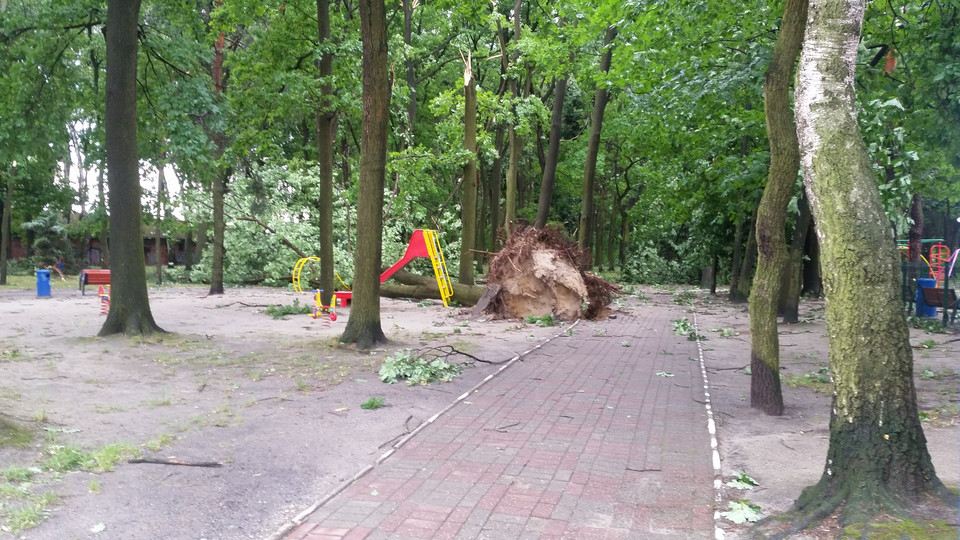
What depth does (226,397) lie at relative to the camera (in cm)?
780

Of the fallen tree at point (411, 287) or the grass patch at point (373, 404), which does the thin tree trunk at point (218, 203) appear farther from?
the grass patch at point (373, 404)

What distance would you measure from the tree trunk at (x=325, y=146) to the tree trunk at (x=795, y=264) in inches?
399

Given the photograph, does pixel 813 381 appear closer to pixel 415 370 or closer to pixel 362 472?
pixel 415 370

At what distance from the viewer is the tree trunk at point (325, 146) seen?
49.5 ft

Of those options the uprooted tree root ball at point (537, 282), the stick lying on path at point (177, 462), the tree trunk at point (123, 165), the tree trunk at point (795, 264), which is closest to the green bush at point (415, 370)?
the stick lying on path at point (177, 462)

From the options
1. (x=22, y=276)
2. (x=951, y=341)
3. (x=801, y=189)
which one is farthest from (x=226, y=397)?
(x=22, y=276)

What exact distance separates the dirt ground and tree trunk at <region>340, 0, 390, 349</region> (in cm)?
66

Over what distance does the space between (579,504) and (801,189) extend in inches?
506

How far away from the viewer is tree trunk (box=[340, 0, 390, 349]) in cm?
1101

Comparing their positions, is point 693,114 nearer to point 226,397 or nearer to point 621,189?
point 226,397

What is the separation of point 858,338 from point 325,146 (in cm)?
1374

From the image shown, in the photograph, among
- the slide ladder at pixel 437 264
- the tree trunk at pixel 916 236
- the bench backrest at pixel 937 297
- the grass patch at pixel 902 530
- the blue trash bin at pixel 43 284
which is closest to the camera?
the grass patch at pixel 902 530

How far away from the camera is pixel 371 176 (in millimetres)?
11133

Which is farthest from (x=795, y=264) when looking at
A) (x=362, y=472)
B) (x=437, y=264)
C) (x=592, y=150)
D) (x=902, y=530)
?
(x=362, y=472)
